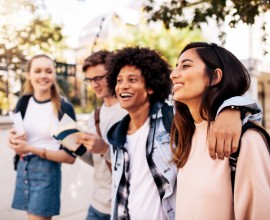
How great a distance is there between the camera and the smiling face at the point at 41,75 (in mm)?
3219

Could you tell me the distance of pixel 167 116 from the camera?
7.57ft

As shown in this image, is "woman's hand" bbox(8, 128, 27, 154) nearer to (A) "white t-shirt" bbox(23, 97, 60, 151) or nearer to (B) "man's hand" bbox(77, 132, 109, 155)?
(A) "white t-shirt" bbox(23, 97, 60, 151)

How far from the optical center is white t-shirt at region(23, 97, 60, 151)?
3119mm

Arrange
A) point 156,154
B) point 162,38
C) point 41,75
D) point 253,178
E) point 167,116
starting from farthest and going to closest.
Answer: point 162,38, point 41,75, point 167,116, point 156,154, point 253,178

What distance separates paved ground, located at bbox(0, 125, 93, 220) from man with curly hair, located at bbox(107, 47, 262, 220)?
9.36 ft

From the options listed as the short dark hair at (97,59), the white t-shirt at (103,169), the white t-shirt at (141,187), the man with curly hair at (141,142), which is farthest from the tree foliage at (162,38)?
the white t-shirt at (141,187)

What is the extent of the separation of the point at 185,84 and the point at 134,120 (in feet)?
2.58

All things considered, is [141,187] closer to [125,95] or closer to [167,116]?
[167,116]

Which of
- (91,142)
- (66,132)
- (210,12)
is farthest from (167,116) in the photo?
(210,12)

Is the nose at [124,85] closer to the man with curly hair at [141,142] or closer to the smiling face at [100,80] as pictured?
the man with curly hair at [141,142]

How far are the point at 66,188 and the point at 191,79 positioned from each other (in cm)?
412

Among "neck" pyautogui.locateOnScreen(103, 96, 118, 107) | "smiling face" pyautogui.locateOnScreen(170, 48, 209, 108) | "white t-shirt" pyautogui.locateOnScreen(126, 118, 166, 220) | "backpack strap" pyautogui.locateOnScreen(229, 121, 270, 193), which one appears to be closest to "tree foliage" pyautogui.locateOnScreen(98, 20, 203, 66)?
"neck" pyautogui.locateOnScreen(103, 96, 118, 107)

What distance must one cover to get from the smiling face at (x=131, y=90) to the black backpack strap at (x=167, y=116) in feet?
0.57

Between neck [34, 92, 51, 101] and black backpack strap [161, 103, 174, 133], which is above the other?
neck [34, 92, 51, 101]
